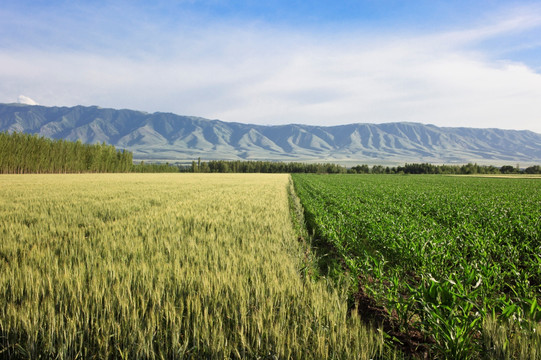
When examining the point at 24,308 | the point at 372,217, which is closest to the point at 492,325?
the point at 24,308

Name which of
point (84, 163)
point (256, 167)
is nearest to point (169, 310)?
point (84, 163)

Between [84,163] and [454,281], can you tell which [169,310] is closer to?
[454,281]

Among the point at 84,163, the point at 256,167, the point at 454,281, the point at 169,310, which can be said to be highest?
the point at 169,310

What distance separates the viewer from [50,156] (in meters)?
73.1

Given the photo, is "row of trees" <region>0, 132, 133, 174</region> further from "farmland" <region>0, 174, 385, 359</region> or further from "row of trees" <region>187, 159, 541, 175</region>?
"farmland" <region>0, 174, 385, 359</region>

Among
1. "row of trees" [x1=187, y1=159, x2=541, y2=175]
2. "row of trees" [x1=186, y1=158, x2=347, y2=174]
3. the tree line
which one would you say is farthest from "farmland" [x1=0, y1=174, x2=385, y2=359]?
"row of trees" [x1=186, y1=158, x2=347, y2=174]

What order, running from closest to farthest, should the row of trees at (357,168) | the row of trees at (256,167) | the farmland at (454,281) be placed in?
the farmland at (454,281)
the row of trees at (357,168)
the row of trees at (256,167)

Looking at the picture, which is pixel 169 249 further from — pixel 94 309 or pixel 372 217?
pixel 372 217

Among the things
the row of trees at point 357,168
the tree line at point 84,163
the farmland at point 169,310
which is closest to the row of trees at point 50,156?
the tree line at point 84,163

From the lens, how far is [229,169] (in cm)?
13400

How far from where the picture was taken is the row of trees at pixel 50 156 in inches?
2451

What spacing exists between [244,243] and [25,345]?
12.7ft

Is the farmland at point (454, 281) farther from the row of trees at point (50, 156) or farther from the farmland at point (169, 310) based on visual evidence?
the row of trees at point (50, 156)

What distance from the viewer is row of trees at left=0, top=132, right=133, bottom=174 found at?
2451 inches
